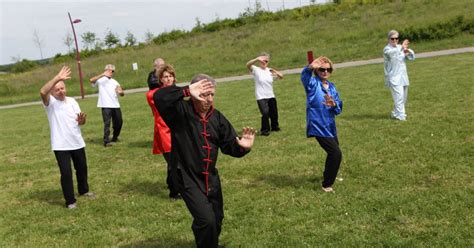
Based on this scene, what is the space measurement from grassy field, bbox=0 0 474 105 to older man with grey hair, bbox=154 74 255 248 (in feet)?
85.6

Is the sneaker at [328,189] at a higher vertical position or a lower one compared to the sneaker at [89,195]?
lower

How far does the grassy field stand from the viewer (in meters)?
31.9

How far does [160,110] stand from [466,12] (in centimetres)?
3398

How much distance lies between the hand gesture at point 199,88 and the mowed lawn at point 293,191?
79.6 inches

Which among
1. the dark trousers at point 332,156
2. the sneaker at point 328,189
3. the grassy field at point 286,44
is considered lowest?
the sneaker at point 328,189

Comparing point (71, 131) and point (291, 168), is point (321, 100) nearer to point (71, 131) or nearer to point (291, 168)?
point (291, 168)

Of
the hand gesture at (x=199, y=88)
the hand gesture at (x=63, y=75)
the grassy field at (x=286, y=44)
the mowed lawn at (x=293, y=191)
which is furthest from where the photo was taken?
the grassy field at (x=286, y=44)

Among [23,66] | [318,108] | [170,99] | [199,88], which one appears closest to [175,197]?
[318,108]

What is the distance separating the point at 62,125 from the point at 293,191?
3.55 metres

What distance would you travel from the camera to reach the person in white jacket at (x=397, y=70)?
10.9 meters

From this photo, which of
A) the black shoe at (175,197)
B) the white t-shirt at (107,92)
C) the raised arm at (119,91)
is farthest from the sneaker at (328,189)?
the white t-shirt at (107,92)

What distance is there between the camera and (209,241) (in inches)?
171

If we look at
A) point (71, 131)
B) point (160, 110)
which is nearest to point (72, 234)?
point (71, 131)

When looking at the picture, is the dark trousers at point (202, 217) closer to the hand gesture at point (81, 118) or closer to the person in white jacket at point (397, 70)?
the hand gesture at point (81, 118)
